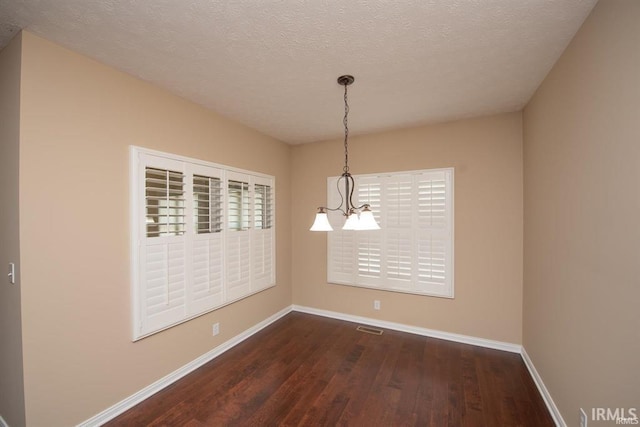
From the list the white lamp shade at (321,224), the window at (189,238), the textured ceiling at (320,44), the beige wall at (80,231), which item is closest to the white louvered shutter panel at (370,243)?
the textured ceiling at (320,44)

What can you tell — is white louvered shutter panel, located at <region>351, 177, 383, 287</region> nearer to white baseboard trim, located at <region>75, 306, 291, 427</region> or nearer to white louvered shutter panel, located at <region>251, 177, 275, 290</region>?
white louvered shutter panel, located at <region>251, 177, 275, 290</region>

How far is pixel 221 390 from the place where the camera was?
242 centimetres

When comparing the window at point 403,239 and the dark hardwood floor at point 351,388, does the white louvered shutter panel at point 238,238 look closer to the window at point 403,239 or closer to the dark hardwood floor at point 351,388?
the dark hardwood floor at point 351,388

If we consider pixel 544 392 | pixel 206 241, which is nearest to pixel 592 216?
pixel 544 392

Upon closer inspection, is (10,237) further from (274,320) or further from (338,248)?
(338,248)

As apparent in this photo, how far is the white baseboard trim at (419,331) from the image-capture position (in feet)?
10.1

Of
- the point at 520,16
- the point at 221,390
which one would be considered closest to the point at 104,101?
the point at 221,390

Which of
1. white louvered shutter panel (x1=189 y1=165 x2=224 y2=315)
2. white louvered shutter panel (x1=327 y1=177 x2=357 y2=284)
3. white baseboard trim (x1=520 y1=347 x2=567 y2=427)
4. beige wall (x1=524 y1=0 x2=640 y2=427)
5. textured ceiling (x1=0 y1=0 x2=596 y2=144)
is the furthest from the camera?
white louvered shutter panel (x1=327 y1=177 x2=357 y2=284)

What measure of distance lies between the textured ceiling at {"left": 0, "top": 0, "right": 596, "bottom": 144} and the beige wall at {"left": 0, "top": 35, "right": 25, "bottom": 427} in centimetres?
29

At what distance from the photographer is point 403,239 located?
3576mm

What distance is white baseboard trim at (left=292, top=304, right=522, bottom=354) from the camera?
3086 mm

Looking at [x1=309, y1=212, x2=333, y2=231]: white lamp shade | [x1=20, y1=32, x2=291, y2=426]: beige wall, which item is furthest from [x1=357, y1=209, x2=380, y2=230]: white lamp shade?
[x1=20, y1=32, x2=291, y2=426]: beige wall

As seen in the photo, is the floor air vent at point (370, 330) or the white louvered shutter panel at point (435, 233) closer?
the white louvered shutter panel at point (435, 233)

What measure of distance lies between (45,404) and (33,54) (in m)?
2.29
